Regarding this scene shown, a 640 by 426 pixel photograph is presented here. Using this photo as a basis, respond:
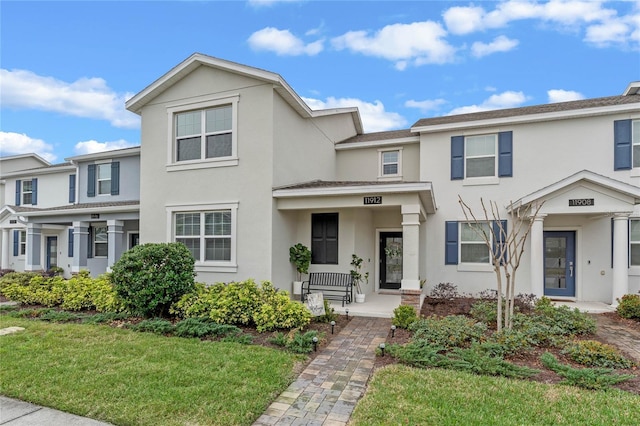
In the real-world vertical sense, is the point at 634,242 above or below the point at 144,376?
above

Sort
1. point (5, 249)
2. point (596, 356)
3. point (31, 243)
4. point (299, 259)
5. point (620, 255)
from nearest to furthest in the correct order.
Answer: point (596, 356) < point (620, 255) < point (299, 259) < point (31, 243) < point (5, 249)

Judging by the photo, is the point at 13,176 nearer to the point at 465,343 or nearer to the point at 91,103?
the point at 91,103

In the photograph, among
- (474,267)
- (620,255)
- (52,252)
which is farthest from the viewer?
(52,252)

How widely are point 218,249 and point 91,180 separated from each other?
8678 millimetres

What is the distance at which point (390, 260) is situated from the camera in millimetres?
12688

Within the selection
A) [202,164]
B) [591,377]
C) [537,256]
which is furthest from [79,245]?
[537,256]

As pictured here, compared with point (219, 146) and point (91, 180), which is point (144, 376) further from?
point (91, 180)

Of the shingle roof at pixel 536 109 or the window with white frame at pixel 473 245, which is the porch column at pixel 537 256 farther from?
the shingle roof at pixel 536 109

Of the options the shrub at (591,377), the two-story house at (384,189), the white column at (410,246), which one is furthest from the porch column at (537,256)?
the shrub at (591,377)

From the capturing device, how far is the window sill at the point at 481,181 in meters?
11.5

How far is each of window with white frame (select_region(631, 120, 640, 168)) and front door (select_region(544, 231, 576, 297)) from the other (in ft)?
8.88

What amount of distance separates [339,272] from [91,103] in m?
18.8

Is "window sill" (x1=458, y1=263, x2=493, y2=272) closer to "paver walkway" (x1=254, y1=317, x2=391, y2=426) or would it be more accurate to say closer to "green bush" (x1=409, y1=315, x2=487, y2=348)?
"green bush" (x1=409, y1=315, x2=487, y2=348)

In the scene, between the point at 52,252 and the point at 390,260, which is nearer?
the point at 390,260
